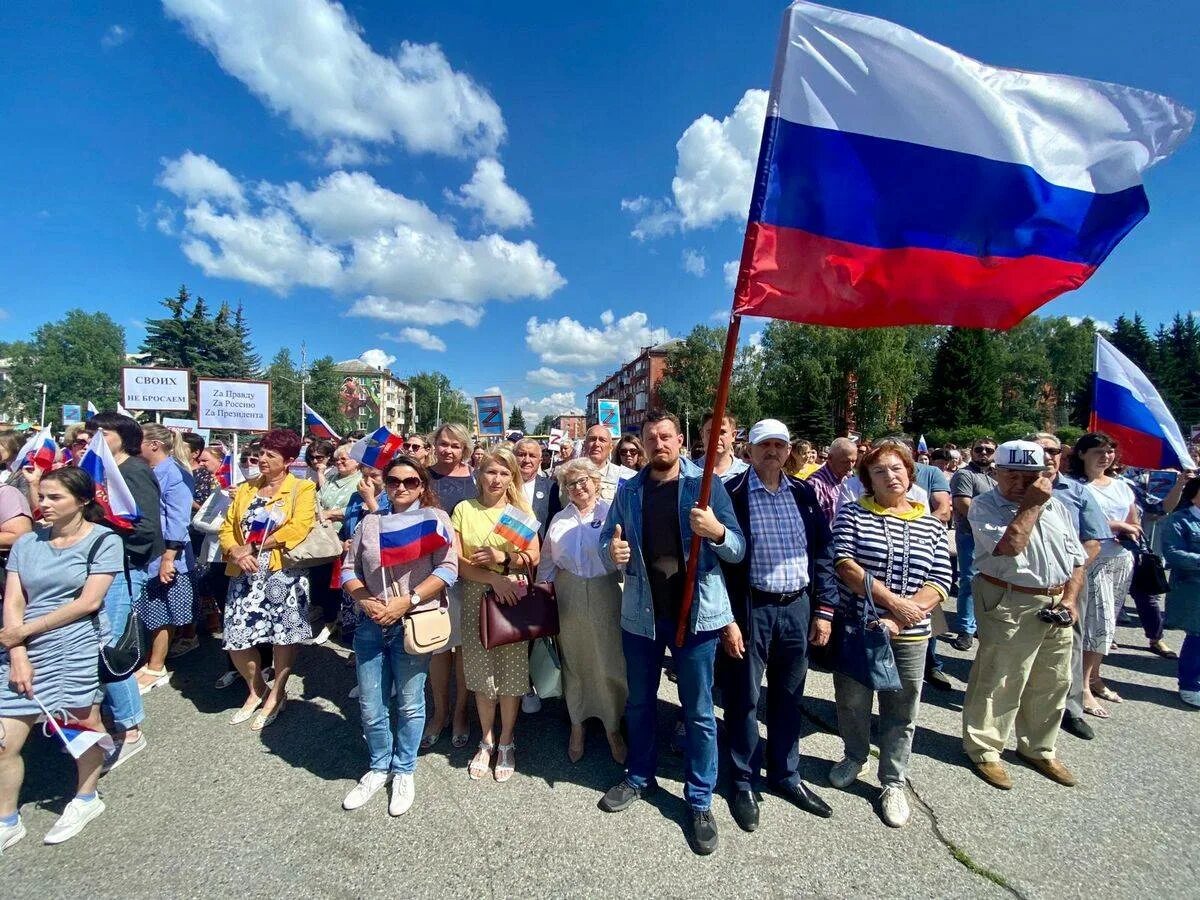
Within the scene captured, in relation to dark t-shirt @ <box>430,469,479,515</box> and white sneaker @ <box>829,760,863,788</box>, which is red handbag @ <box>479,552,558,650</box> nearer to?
dark t-shirt @ <box>430,469,479,515</box>

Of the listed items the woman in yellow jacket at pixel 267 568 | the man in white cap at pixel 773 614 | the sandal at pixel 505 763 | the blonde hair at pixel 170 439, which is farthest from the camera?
the blonde hair at pixel 170 439

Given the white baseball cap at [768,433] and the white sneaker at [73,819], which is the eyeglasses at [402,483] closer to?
the white baseball cap at [768,433]

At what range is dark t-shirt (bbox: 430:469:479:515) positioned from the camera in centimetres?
425

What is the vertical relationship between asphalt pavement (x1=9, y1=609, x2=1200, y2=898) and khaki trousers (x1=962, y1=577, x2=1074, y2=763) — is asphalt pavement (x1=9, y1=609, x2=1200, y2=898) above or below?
below

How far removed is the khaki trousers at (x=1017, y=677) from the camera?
320 centimetres

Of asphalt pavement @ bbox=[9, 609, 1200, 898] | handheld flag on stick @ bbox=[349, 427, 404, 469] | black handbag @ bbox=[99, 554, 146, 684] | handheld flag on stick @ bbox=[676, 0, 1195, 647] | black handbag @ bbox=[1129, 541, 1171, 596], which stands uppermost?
handheld flag on stick @ bbox=[676, 0, 1195, 647]

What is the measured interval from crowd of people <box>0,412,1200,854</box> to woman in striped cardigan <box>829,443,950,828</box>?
0.01 m

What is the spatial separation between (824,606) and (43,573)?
14.6ft

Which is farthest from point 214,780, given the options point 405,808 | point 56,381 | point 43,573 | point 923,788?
point 56,381

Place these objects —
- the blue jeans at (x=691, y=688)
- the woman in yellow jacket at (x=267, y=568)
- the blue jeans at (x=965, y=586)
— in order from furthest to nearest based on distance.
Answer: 1. the blue jeans at (x=965, y=586)
2. the woman in yellow jacket at (x=267, y=568)
3. the blue jeans at (x=691, y=688)

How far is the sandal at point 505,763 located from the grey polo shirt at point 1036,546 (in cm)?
344

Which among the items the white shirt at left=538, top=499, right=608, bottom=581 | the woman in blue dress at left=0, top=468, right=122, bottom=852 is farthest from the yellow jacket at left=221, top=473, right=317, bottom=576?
the white shirt at left=538, top=499, right=608, bottom=581

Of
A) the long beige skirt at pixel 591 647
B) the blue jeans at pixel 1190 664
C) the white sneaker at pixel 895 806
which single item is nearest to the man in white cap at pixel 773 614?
the white sneaker at pixel 895 806

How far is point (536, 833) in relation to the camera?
107 inches
